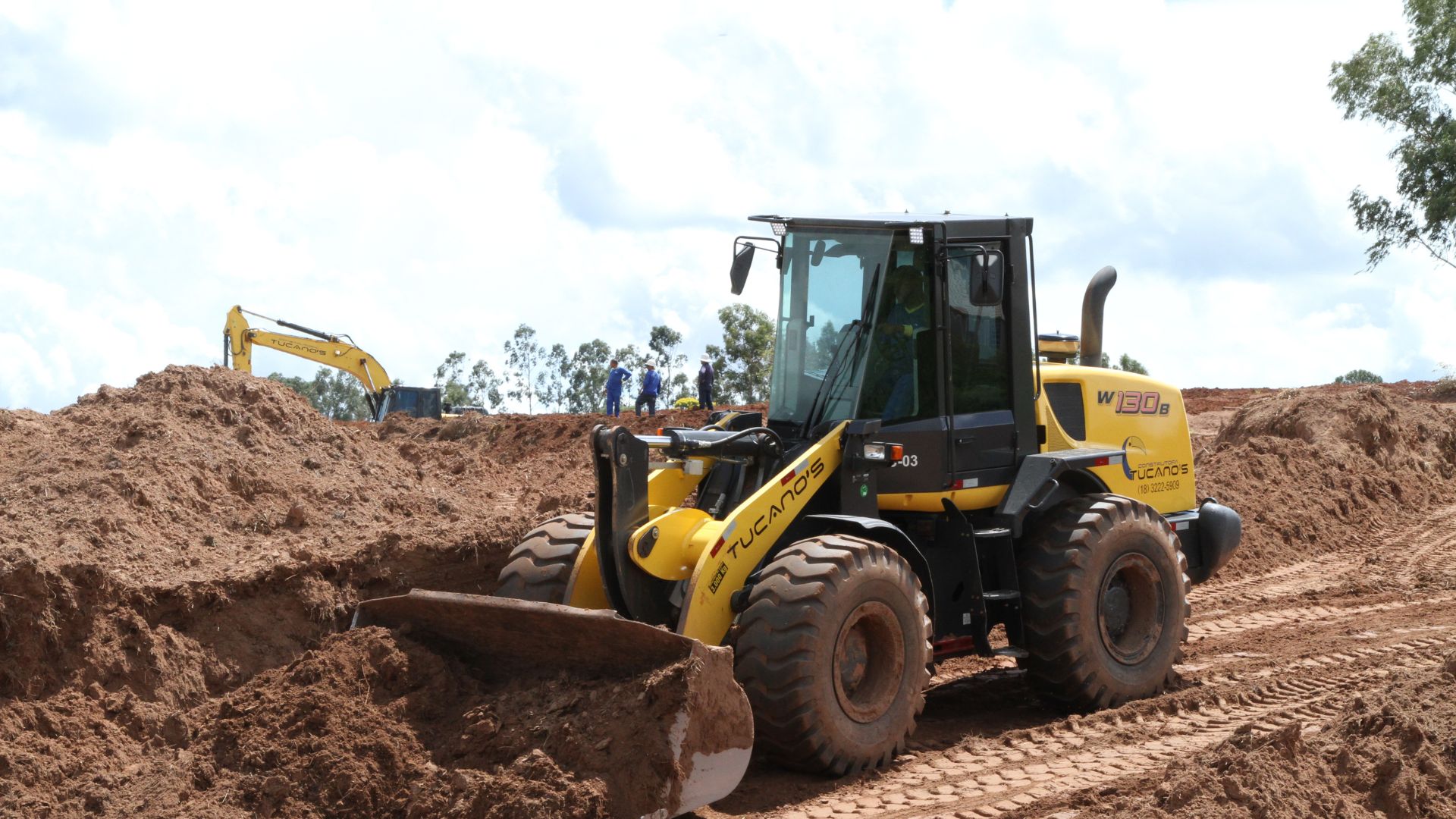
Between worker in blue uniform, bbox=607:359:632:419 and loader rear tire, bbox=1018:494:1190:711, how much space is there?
17986 mm

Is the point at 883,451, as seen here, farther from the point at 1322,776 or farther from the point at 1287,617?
the point at 1287,617

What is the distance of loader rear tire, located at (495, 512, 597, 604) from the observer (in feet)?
23.4

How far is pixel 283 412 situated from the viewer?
13008mm

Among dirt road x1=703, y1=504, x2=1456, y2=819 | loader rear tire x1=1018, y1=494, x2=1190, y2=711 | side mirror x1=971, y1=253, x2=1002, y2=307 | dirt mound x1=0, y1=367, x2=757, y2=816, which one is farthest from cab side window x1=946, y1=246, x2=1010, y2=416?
dirt mound x1=0, y1=367, x2=757, y2=816

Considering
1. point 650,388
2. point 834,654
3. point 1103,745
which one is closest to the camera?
point 834,654

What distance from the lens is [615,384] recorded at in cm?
2616

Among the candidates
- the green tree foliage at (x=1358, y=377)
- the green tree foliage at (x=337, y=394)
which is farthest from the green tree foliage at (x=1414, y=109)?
the green tree foliage at (x=337, y=394)

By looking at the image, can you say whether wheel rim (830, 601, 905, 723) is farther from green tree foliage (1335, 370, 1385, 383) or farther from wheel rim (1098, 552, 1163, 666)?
green tree foliage (1335, 370, 1385, 383)

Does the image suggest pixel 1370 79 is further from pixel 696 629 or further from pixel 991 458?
pixel 696 629

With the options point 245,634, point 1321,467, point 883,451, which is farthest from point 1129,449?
point 1321,467

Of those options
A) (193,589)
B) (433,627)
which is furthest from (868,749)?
(193,589)

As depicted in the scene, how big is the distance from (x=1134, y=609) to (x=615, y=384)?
18597 millimetres

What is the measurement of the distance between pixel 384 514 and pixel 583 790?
6.65 m

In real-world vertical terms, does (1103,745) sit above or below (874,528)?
Result: below
